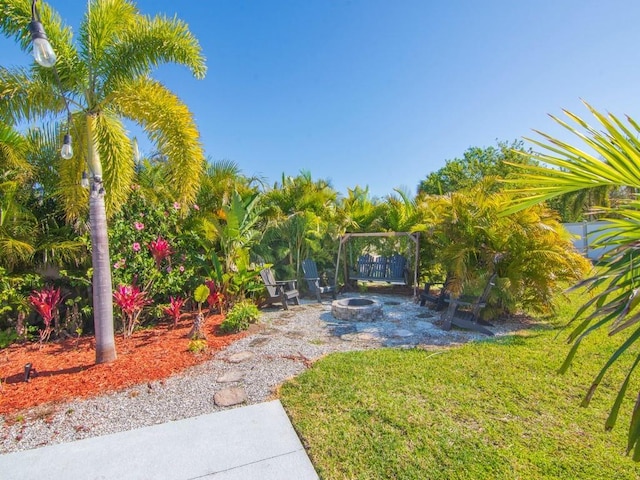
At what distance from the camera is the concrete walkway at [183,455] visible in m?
2.40

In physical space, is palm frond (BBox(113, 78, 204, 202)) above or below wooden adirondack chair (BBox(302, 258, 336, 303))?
above

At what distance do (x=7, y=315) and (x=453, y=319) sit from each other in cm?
804

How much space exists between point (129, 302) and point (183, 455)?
334 cm

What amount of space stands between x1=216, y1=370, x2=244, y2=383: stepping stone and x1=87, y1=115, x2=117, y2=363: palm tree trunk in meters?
1.85

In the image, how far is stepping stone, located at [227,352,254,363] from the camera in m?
4.55

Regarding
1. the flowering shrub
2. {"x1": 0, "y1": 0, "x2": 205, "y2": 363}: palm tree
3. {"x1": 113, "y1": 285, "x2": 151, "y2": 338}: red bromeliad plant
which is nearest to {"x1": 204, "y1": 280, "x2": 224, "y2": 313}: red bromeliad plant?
the flowering shrub

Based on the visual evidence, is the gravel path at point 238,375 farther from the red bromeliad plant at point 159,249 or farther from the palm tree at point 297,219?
the palm tree at point 297,219

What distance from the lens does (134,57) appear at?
451cm

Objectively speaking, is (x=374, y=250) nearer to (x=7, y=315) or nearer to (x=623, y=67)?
(x=623, y=67)

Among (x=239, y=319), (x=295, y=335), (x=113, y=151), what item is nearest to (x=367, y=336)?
(x=295, y=335)

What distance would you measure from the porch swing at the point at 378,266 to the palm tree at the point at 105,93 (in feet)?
18.9

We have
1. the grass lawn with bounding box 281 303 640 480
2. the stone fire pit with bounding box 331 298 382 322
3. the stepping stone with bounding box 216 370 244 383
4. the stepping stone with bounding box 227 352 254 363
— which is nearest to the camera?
the grass lawn with bounding box 281 303 640 480

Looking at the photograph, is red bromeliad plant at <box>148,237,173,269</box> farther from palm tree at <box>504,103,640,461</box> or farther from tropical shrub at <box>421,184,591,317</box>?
palm tree at <box>504,103,640,461</box>

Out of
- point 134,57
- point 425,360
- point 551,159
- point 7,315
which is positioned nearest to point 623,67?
point 551,159
